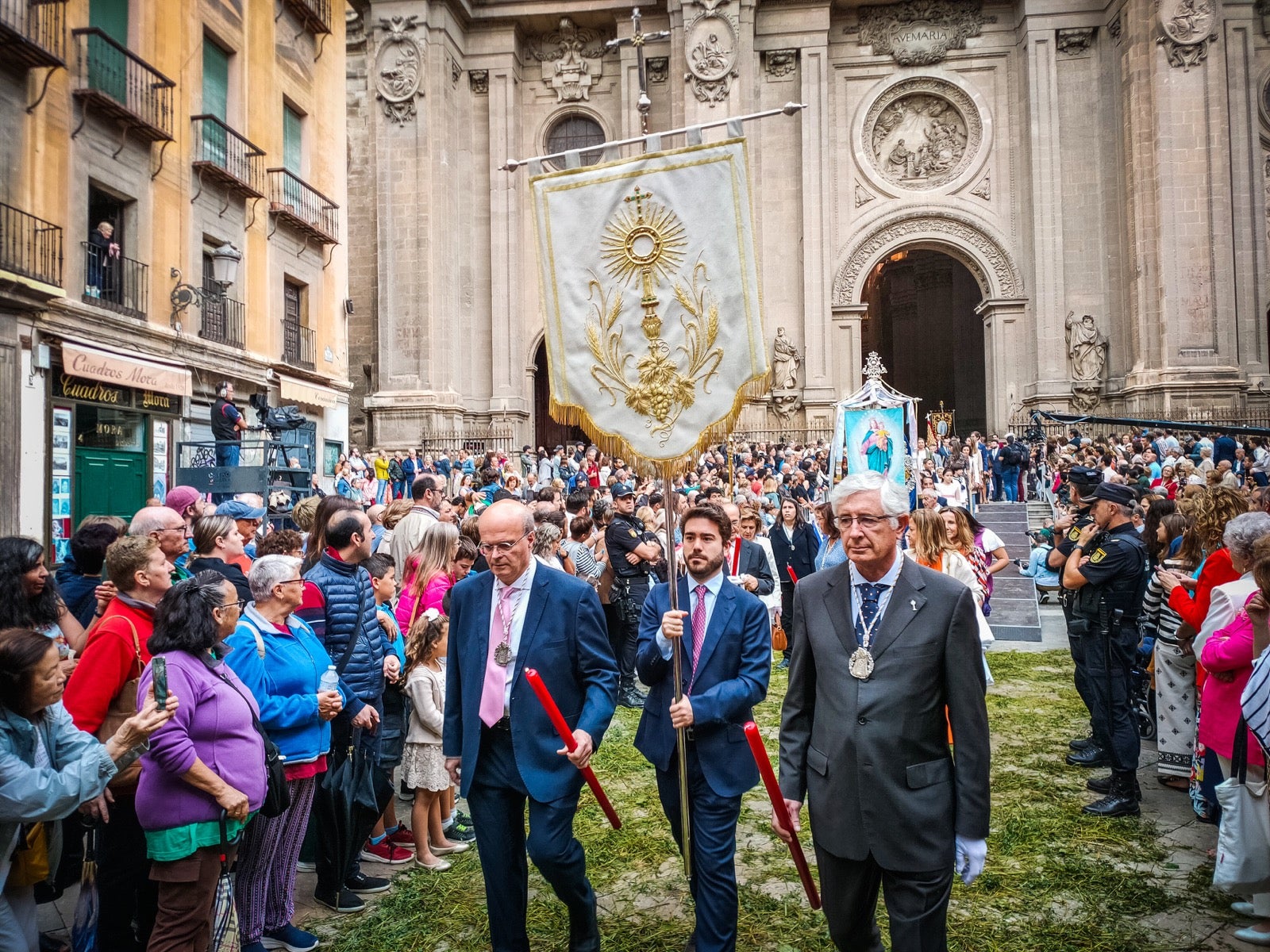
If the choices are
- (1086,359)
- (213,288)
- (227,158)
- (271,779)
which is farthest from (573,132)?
(271,779)

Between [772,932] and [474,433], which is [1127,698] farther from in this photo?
→ [474,433]

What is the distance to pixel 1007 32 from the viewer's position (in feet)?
88.8

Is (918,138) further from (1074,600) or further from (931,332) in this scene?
(1074,600)

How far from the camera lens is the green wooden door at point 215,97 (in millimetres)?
15883

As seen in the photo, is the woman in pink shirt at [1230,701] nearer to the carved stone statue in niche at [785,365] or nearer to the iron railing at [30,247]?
the iron railing at [30,247]

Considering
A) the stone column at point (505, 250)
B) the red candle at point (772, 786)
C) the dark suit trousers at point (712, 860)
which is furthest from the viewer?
the stone column at point (505, 250)

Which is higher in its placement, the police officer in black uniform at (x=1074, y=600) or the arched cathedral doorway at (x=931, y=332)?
the arched cathedral doorway at (x=931, y=332)

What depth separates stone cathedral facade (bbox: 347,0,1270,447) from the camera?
24016 millimetres

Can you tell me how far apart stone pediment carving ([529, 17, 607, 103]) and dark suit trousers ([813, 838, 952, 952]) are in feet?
95.8

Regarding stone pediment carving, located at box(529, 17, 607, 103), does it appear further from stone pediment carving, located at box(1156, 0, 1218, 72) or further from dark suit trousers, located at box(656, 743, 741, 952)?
dark suit trousers, located at box(656, 743, 741, 952)

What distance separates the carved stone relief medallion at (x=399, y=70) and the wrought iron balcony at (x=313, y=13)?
222 inches

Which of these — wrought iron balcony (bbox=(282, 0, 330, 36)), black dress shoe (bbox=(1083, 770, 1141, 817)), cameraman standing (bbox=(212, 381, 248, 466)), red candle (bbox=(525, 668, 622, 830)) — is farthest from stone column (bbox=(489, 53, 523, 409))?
red candle (bbox=(525, 668, 622, 830))

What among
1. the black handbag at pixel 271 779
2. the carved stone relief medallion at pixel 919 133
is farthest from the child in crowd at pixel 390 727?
the carved stone relief medallion at pixel 919 133

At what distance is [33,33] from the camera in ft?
38.9
